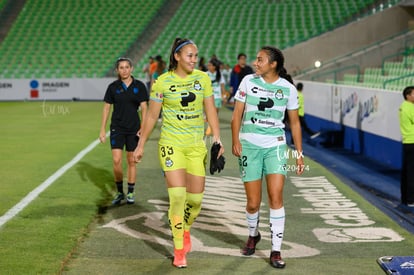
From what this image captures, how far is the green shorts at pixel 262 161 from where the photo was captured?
7426 millimetres

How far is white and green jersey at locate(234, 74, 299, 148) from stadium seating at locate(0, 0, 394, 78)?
1357 inches

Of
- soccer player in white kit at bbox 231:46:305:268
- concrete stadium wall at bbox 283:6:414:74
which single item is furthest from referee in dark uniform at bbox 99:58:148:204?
concrete stadium wall at bbox 283:6:414:74

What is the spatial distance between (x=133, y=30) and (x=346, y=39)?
14.7 meters

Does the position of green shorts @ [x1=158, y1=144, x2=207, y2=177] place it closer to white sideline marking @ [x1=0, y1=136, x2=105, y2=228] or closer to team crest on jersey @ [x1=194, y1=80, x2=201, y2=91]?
team crest on jersey @ [x1=194, y1=80, x2=201, y2=91]

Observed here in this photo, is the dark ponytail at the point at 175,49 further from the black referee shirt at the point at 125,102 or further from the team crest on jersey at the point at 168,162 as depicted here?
the black referee shirt at the point at 125,102

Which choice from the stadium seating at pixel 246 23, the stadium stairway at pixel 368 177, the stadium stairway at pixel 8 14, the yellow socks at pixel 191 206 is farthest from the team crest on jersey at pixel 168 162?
the stadium stairway at pixel 8 14

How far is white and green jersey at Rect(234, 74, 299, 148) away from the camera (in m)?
7.41

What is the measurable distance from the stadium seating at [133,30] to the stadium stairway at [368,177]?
22687 mm

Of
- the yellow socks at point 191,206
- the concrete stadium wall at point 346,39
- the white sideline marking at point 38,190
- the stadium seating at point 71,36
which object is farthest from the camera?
the stadium seating at point 71,36

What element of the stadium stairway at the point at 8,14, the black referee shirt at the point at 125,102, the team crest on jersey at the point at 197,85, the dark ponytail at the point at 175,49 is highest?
the stadium stairway at the point at 8,14

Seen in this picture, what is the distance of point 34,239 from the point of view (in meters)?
8.42

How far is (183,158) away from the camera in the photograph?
7.40m

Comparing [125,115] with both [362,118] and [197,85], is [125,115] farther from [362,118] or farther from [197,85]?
[362,118]

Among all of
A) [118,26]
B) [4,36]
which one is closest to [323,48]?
[118,26]
